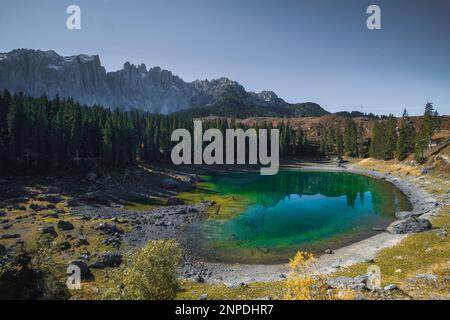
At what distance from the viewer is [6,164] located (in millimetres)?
80688

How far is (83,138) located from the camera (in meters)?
102

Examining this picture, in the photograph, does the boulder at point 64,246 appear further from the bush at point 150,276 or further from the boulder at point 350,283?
the boulder at point 350,283

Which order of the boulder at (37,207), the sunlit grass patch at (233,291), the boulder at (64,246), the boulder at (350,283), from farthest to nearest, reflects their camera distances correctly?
the boulder at (37,207)
the boulder at (64,246)
the sunlit grass patch at (233,291)
the boulder at (350,283)

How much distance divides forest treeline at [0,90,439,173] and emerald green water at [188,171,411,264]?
119 ft

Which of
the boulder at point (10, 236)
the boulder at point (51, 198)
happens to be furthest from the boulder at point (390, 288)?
the boulder at point (51, 198)

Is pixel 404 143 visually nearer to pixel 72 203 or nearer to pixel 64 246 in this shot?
pixel 72 203

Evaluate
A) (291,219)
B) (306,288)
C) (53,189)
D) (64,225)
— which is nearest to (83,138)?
(53,189)

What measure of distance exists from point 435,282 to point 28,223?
6286cm

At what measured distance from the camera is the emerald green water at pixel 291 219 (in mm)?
48125

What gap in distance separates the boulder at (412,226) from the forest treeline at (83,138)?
2960 inches

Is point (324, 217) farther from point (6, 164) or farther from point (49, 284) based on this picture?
point (6, 164)

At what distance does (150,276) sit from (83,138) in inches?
3791

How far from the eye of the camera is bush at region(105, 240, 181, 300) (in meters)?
19.6
